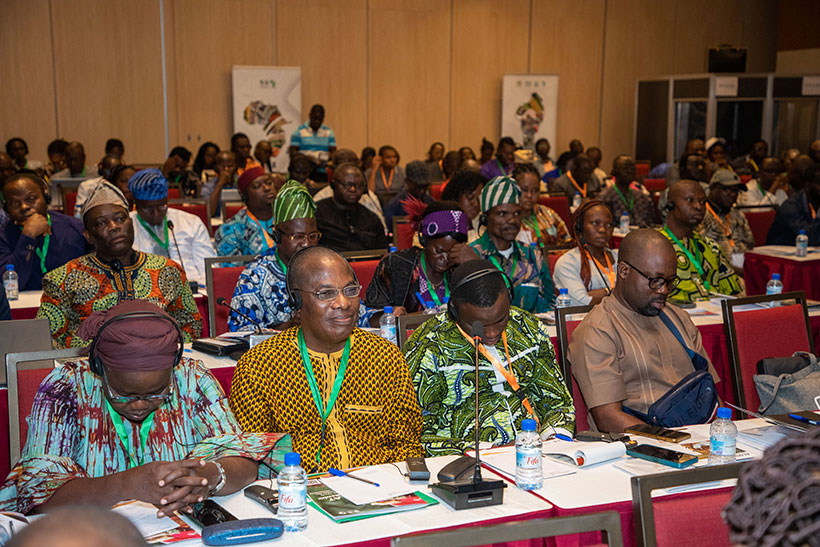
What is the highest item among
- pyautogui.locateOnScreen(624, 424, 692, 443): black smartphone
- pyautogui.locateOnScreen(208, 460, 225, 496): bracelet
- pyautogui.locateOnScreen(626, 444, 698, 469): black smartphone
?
pyautogui.locateOnScreen(208, 460, 225, 496): bracelet

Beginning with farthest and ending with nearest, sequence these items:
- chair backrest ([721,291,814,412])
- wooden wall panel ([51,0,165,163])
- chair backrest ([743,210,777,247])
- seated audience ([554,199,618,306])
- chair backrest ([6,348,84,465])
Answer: wooden wall panel ([51,0,165,163])
chair backrest ([743,210,777,247])
seated audience ([554,199,618,306])
chair backrest ([721,291,814,412])
chair backrest ([6,348,84,465])

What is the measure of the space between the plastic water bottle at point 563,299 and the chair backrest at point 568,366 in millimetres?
1319

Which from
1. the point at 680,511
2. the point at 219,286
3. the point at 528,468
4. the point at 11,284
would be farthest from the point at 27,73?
the point at 680,511

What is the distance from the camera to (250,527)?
213 cm

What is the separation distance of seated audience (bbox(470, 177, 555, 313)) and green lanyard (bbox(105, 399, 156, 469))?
2.90 m

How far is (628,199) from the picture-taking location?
10.3m

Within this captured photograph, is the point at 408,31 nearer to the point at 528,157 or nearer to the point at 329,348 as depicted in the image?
the point at 528,157

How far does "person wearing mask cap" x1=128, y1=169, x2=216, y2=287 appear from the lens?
6.02 m

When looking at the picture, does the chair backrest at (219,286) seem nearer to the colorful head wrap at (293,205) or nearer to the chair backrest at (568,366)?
the colorful head wrap at (293,205)

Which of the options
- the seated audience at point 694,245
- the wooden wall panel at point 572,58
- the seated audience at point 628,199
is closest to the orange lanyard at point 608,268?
the seated audience at point 694,245

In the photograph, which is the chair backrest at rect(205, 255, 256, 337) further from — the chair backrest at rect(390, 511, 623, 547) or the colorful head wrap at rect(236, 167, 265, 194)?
the chair backrest at rect(390, 511, 623, 547)

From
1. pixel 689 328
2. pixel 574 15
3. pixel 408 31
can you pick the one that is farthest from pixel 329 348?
pixel 574 15

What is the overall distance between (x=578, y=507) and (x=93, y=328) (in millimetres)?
1513

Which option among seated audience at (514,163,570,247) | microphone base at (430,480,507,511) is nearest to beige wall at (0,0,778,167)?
seated audience at (514,163,570,247)
